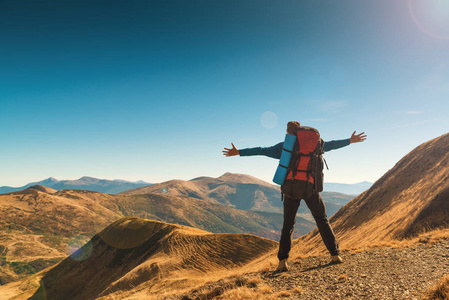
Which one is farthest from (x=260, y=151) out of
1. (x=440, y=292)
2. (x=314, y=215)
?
(x=440, y=292)

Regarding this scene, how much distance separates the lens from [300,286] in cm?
522

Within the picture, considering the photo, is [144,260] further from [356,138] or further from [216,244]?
[356,138]

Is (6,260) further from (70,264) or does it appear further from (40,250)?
(70,264)

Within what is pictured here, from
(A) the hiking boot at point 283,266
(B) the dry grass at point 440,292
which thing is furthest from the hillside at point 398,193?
(B) the dry grass at point 440,292

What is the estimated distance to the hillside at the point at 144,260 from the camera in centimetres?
3027

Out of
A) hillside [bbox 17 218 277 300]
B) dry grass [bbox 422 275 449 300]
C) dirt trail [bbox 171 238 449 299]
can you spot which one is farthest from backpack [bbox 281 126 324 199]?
hillside [bbox 17 218 277 300]

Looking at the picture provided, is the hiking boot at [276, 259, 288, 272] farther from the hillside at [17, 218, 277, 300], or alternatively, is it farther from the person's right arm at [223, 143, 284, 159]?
the hillside at [17, 218, 277, 300]

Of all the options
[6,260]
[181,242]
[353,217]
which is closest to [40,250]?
[6,260]

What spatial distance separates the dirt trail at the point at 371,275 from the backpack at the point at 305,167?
6.83 feet

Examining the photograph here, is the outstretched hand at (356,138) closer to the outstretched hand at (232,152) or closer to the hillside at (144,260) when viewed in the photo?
the outstretched hand at (232,152)

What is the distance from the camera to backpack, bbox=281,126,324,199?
5516 millimetres

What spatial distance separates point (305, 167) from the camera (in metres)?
5.62

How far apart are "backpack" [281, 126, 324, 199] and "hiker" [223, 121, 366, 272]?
207 mm

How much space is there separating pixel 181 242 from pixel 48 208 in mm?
220611
